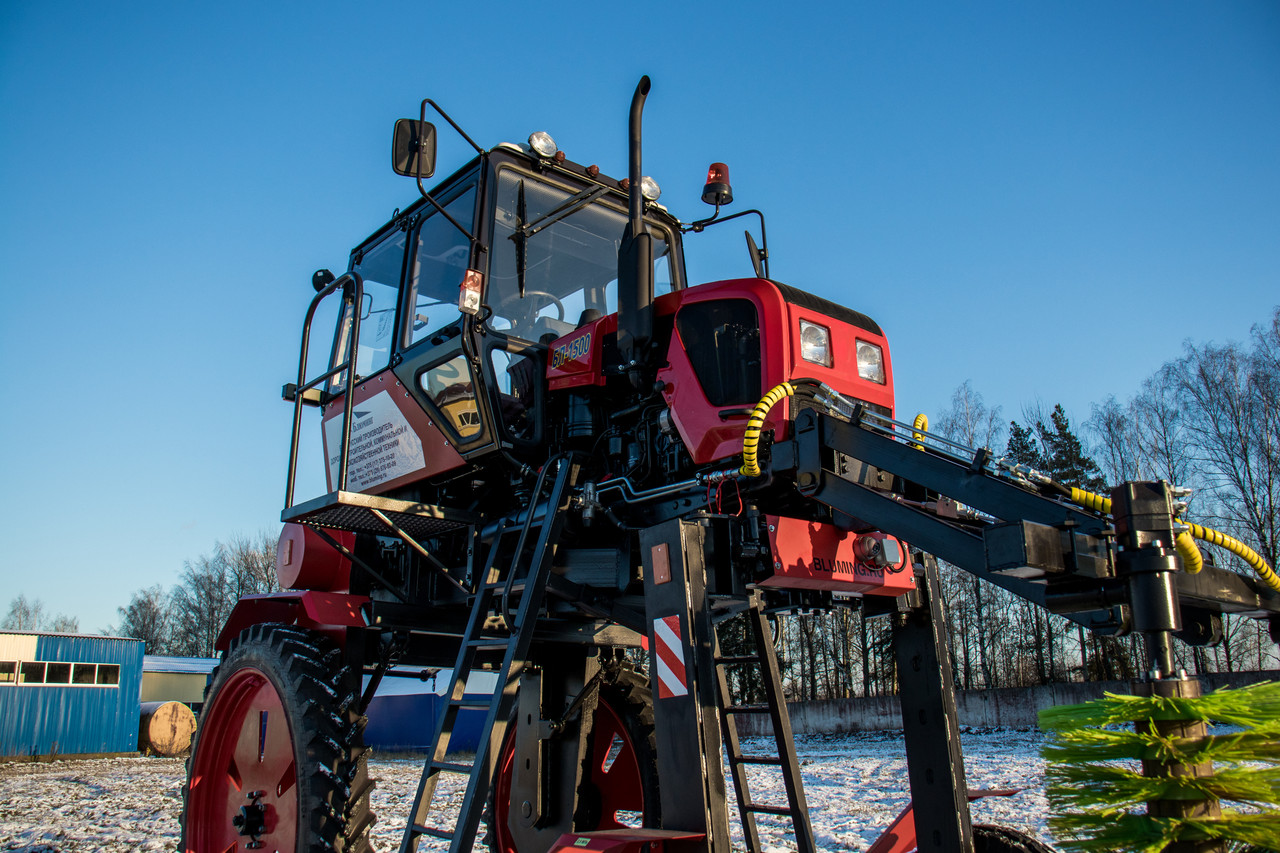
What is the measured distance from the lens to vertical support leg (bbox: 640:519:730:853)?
3.14 metres

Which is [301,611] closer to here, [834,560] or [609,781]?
[609,781]

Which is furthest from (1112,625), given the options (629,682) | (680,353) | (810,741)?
(810,741)

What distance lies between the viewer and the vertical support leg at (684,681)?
124 inches

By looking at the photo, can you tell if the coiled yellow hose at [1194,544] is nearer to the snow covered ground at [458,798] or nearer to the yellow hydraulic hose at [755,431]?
the yellow hydraulic hose at [755,431]

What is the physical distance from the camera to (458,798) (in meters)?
10.7

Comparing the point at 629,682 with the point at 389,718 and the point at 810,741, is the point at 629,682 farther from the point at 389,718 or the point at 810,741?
the point at 389,718

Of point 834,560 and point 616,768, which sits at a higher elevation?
point 834,560

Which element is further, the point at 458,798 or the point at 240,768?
the point at 458,798

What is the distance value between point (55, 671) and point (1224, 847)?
2714 cm

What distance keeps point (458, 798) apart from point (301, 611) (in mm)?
6190

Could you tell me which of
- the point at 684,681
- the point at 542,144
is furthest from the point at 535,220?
the point at 684,681

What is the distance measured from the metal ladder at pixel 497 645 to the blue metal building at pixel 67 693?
22968 mm

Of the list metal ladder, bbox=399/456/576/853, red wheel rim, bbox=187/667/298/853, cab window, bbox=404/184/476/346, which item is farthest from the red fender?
cab window, bbox=404/184/476/346

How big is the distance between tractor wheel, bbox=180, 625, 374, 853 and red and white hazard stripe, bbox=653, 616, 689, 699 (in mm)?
2087
